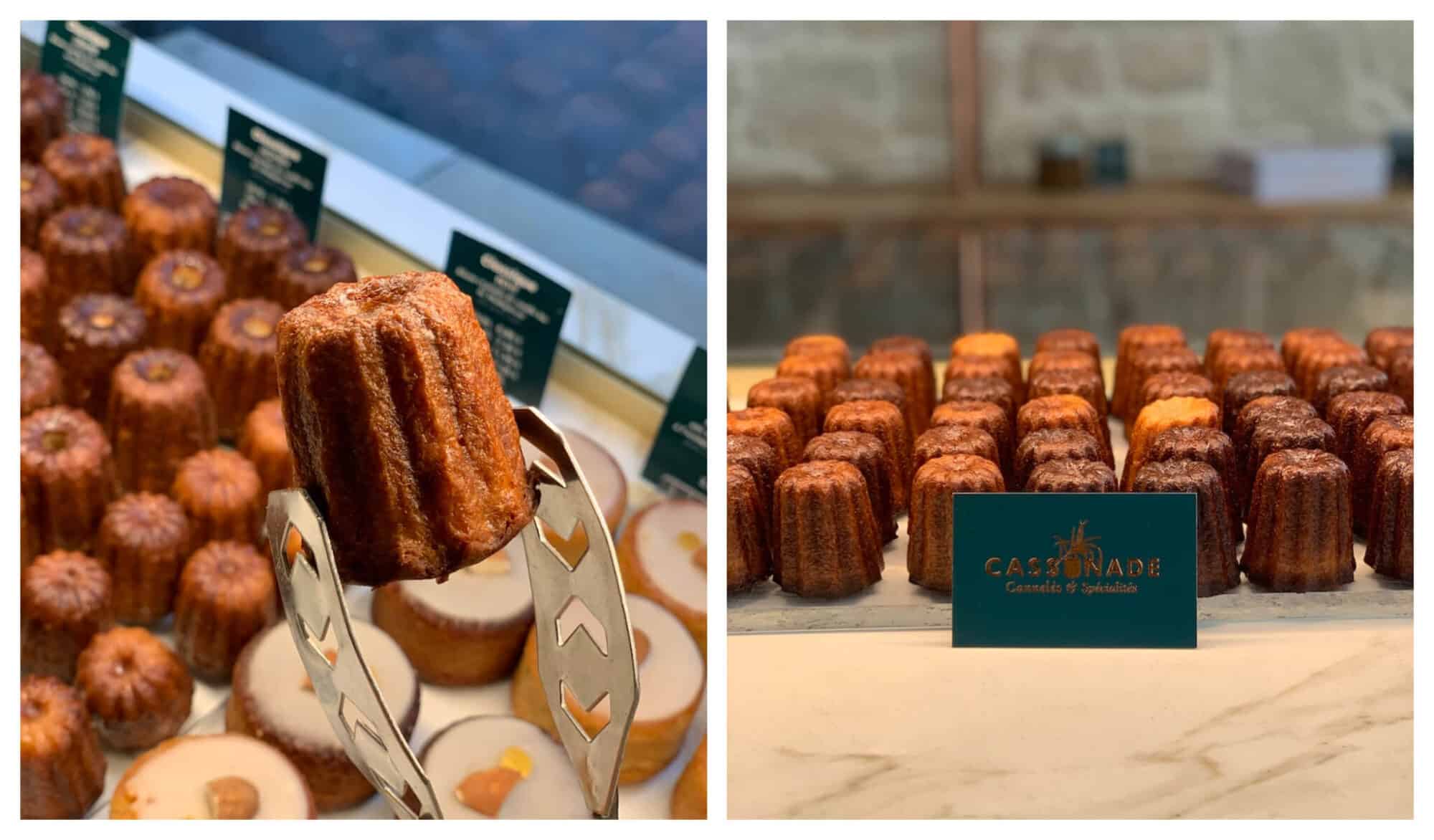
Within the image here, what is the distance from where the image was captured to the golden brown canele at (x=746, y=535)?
146 cm

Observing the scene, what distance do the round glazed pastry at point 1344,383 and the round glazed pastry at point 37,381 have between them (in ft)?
5.39

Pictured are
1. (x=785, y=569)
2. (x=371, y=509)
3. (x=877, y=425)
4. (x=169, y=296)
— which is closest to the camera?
(x=371, y=509)

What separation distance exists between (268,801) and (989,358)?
104 cm

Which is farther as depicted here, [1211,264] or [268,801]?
[1211,264]

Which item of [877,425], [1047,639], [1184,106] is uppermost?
[1184,106]

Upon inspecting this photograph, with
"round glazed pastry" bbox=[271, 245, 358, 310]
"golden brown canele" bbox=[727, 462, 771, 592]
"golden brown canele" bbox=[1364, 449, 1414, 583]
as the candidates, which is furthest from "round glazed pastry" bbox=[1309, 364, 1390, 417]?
"round glazed pastry" bbox=[271, 245, 358, 310]

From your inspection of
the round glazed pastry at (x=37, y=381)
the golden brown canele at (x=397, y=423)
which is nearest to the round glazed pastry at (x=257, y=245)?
the round glazed pastry at (x=37, y=381)

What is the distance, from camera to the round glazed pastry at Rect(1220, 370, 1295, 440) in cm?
175

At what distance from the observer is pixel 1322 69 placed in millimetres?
2820

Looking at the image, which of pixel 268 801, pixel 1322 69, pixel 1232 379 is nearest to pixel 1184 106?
pixel 1322 69

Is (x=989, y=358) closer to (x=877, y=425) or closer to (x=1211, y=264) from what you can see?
(x=877, y=425)

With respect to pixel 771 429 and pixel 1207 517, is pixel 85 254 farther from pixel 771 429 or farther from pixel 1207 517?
pixel 1207 517

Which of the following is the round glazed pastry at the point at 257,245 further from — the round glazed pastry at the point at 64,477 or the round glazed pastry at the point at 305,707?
the round glazed pastry at the point at 305,707

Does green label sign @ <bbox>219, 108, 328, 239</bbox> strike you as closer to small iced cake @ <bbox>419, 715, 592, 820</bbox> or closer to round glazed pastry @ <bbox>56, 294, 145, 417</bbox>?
round glazed pastry @ <bbox>56, 294, 145, 417</bbox>
